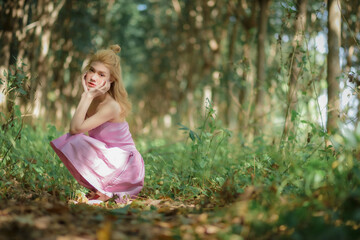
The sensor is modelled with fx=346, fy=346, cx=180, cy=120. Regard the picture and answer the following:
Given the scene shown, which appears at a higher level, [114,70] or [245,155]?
[114,70]

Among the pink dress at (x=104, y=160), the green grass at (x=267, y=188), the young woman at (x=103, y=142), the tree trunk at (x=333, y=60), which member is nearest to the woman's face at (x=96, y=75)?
the young woman at (x=103, y=142)

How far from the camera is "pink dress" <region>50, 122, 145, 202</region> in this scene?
3.05m

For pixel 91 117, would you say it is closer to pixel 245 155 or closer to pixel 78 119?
pixel 78 119

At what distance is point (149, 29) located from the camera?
61.0 ft

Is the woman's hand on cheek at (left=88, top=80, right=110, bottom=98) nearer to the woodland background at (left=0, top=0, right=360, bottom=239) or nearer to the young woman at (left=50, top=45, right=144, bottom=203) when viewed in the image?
the young woman at (left=50, top=45, right=144, bottom=203)

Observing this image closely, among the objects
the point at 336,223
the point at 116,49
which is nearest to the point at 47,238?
the point at 336,223

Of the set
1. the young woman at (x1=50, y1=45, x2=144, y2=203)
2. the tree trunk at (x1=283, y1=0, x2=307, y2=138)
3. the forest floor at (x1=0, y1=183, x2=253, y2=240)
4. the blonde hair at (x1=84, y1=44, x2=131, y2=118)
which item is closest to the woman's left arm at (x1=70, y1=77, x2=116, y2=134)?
the young woman at (x1=50, y1=45, x2=144, y2=203)

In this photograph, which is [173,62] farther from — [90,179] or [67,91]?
[90,179]

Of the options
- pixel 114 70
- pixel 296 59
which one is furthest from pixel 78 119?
pixel 296 59

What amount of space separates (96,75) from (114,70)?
20 cm

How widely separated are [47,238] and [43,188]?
161cm

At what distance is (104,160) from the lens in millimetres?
3150

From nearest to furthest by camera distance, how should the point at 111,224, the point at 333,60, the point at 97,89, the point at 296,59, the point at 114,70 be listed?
the point at 111,224 < the point at 97,89 < the point at 114,70 < the point at 333,60 < the point at 296,59

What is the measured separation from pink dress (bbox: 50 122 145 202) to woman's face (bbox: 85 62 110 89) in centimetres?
41
